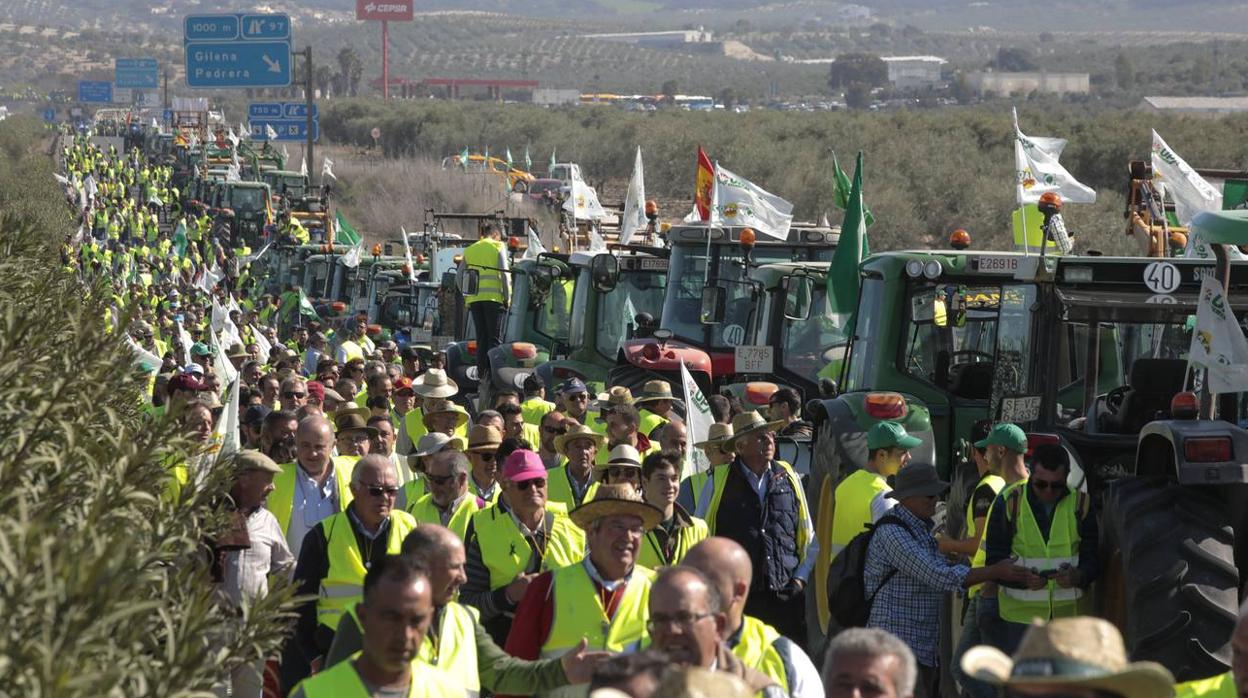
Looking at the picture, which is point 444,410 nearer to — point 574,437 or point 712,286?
point 574,437

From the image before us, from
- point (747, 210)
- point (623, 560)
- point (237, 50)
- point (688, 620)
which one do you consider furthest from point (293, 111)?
point (688, 620)

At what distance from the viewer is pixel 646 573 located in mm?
6902

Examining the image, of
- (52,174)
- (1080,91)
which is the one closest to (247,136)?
(52,174)

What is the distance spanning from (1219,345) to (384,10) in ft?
591

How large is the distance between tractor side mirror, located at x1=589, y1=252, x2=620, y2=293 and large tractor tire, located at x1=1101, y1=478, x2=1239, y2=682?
1105cm

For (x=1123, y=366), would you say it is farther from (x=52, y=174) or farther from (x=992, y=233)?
(x=52, y=174)

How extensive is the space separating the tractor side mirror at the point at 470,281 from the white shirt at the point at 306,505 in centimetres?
1204

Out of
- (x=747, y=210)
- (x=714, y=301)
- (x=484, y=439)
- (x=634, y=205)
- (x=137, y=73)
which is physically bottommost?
(x=137, y=73)

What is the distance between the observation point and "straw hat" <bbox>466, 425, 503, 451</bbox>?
9828 millimetres

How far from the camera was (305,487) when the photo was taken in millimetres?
9742

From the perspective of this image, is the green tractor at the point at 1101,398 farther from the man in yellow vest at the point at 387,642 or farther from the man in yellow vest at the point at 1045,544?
the man in yellow vest at the point at 387,642

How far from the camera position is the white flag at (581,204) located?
2659cm

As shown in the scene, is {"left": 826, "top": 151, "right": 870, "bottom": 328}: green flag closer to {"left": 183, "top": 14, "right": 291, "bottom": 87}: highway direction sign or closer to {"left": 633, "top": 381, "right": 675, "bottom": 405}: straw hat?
{"left": 633, "top": 381, "right": 675, "bottom": 405}: straw hat

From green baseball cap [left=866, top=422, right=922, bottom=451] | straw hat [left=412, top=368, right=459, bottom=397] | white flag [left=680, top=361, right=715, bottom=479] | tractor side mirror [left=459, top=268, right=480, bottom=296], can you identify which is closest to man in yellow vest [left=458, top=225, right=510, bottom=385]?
tractor side mirror [left=459, top=268, right=480, bottom=296]
